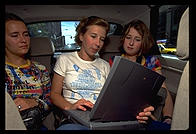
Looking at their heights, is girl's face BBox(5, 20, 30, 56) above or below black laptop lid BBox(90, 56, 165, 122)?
above

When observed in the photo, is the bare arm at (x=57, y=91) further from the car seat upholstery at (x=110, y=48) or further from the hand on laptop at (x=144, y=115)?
the car seat upholstery at (x=110, y=48)

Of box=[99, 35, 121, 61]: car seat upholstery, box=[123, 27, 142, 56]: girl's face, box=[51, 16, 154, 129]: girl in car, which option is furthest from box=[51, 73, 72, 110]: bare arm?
box=[99, 35, 121, 61]: car seat upholstery

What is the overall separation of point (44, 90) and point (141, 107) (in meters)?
0.71

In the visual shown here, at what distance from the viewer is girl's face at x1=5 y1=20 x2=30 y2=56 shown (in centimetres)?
125

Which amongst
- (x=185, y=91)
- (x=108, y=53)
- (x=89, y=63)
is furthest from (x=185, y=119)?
(x=108, y=53)

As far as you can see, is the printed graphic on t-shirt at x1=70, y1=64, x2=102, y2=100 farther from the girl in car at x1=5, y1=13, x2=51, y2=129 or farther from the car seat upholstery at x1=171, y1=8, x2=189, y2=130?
the car seat upholstery at x1=171, y1=8, x2=189, y2=130

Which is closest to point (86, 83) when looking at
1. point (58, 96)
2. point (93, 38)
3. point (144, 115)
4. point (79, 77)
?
point (79, 77)

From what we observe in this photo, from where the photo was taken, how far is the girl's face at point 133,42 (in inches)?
64.3

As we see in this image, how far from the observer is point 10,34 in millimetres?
1242

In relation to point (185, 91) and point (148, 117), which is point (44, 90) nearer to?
point (148, 117)

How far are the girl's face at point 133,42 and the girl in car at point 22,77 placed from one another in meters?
0.73

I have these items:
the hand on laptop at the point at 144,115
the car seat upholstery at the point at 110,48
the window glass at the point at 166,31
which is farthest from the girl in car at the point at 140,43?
the hand on laptop at the point at 144,115

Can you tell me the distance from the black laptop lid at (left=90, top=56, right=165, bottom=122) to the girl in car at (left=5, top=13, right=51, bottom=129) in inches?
18.0

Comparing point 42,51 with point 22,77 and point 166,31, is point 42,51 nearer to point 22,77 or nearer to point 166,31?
point 22,77
